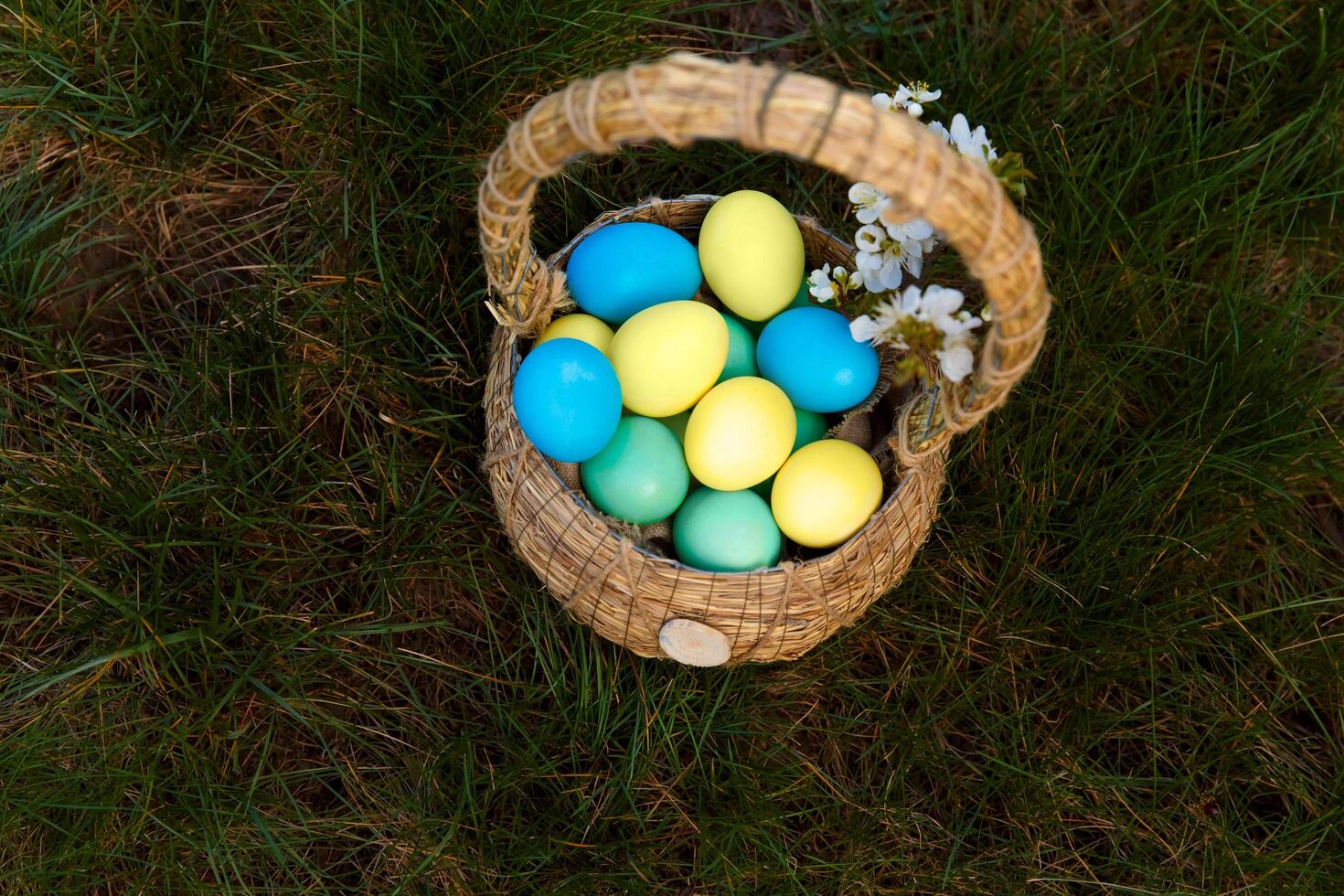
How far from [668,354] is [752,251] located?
22 cm

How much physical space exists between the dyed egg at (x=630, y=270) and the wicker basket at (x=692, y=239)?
0.06m

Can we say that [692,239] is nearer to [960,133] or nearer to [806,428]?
[806,428]

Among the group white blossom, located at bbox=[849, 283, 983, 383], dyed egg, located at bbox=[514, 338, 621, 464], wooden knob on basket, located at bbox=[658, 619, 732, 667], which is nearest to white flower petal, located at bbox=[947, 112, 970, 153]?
white blossom, located at bbox=[849, 283, 983, 383]

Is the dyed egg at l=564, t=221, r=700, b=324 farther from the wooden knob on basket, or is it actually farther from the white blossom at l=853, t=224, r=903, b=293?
the wooden knob on basket

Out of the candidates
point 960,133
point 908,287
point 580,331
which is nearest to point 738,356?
point 580,331

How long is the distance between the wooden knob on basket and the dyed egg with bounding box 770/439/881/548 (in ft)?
0.60

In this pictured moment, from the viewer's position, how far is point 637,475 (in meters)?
1.46

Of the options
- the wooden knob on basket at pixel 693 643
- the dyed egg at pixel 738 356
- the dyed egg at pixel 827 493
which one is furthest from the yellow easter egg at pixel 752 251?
the wooden knob on basket at pixel 693 643

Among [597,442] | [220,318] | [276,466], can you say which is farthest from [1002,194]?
[220,318]

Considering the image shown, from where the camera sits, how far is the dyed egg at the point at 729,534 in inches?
57.0

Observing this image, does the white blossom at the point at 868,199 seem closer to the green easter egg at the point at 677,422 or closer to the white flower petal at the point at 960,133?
the white flower petal at the point at 960,133

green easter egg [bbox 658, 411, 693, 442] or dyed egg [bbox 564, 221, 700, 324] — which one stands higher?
dyed egg [bbox 564, 221, 700, 324]

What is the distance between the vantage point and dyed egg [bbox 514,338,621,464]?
136 centimetres

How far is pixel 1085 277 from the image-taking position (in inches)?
72.2
